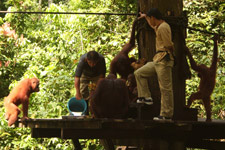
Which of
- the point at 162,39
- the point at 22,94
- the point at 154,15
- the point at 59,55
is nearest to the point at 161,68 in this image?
the point at 162,39

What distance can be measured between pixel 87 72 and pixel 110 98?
0.76 meters

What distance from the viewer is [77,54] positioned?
8492 millimetres

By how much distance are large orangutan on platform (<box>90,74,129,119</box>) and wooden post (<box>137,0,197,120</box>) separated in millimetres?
324

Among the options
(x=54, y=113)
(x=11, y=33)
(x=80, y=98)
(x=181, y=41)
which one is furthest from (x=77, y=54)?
(x=181, y=41)

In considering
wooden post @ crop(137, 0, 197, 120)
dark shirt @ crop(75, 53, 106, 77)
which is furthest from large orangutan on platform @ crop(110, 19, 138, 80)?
wooden post @ crop(137, 0, 197, 120)

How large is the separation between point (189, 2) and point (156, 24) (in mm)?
4815

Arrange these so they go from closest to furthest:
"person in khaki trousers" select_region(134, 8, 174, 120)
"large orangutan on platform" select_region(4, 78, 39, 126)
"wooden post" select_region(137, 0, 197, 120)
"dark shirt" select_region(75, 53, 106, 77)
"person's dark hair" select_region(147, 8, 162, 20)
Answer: "person in khaki trousers" select_region(134, 8, 174, 120) → "person's dark hair" select_region(147, 8, 162, 20) → "wooden post" select_region(137, 0, 197, 120) → "large orangutan on platform" select_region(4, 78, 39, 126) → "dark shirt" select_region(75, 53, 106, 77)

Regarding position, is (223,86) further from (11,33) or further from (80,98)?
(11,33)

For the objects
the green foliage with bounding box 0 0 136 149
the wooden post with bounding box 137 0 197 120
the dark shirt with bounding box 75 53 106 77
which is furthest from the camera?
the green foliage with bounding box 0 0 136 149

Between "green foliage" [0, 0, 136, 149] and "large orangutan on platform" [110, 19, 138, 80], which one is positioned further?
"green foliage" [0, 0, 136, 149]

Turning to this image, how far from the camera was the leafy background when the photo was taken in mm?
8039

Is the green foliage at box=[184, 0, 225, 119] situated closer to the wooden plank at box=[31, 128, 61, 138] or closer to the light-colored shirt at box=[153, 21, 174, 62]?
the light-colored shirt at box=[153, 21, 174, 62]

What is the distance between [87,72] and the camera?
5230mm

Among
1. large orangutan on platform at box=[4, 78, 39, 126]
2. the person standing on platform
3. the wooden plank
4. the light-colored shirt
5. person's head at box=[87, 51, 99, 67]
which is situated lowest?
the wooden plank
